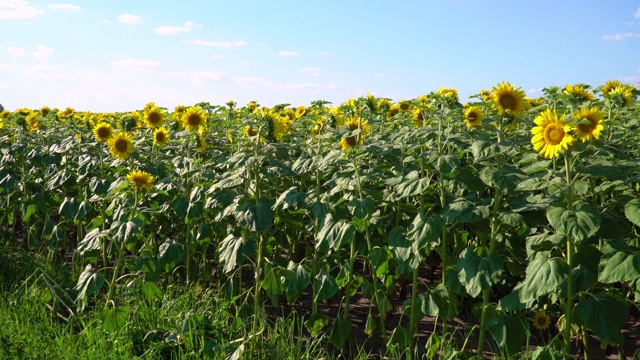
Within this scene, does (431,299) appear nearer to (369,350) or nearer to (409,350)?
(409,350)

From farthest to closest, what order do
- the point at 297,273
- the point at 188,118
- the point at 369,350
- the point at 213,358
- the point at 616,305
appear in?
the point at 188,118
the point at 369,350
the point at 297,273
the point at 213,358
the point at 616,305

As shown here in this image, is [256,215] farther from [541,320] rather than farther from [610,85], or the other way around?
[610,85]

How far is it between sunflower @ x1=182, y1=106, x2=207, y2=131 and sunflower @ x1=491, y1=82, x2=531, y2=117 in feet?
7.98

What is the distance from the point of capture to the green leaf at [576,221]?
291 centimetres

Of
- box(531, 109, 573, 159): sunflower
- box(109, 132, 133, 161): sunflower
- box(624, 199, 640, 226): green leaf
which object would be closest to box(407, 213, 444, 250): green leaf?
box(531, 109, 573, 159): sunflower

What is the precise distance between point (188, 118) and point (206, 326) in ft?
5.80

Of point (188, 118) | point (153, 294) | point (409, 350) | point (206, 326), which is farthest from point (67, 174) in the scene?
point (409, 350)

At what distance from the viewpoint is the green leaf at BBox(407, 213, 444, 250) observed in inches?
135

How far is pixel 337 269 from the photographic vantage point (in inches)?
179

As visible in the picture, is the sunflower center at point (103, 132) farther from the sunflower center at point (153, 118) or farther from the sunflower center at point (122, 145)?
the sunflower center at point (153, 118)

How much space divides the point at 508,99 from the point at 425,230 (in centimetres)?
83

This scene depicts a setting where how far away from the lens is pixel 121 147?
4.99m

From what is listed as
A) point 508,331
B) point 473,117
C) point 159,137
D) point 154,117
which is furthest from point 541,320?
point 154,117

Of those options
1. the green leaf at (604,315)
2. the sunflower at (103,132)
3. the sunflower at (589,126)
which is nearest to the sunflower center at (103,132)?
the sunflower at (103,132)
